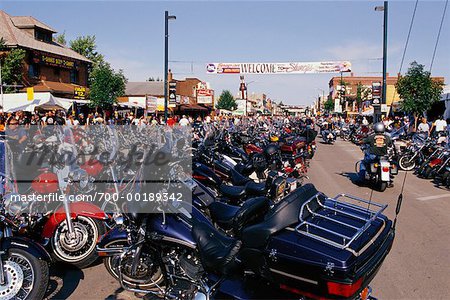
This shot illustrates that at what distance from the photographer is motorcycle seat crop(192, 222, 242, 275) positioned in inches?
125

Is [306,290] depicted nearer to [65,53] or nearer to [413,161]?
[413,161]

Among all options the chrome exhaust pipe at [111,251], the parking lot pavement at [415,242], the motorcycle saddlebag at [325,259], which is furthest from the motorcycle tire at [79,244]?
the parking lot pavement at [415,242]

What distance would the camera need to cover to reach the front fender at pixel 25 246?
12.2 feet

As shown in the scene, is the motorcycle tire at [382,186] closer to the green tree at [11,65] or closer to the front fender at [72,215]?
the front fender at [72,215]

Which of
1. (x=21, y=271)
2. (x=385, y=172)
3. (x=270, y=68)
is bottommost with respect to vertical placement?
(x=21, y=271)

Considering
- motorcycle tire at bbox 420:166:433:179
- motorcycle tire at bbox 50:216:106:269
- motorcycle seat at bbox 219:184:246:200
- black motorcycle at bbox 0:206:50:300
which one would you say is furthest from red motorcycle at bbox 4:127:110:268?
motorcycle tire at bbox 420:166:433:179

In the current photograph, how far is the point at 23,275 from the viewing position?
374cm

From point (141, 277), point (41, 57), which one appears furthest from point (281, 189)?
point (41, 57)

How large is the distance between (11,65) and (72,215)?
89.1 ft

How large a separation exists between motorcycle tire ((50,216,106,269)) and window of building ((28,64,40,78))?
29.9 meters

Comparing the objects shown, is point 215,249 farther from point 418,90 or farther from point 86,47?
point 86,47

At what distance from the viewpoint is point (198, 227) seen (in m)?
3.58

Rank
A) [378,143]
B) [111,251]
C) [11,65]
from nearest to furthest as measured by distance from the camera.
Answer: [111,251] → [378,143] → [11,65]

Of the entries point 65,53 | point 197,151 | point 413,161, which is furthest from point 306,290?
point 65,53
